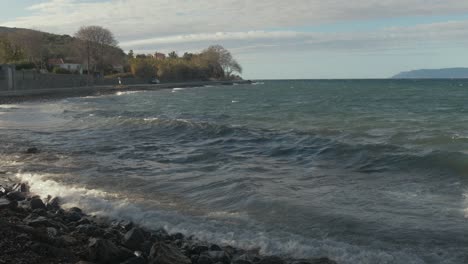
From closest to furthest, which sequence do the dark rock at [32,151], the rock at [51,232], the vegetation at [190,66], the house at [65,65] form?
the rock at [51,232] → the dark rock at [32,151] → the house at [65,65] → the vegetation at [190,66]

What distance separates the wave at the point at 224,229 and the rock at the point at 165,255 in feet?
4.07

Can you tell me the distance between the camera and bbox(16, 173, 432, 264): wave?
26.1ft

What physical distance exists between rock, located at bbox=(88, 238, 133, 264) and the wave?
166 cm

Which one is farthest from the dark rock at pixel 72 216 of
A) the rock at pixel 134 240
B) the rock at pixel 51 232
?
the rock at pixel 134 240

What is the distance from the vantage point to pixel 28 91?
6669cm

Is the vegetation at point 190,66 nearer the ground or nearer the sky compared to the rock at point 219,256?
nearer the sky

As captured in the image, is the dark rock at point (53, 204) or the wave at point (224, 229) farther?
the dark rock at point (53, 204)

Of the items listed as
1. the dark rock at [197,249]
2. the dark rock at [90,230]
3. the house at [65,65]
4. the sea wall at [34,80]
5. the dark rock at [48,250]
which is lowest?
the dark rock at [197,249]

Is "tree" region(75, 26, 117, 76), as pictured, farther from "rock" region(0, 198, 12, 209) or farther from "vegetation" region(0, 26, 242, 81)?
Answer: "rock" region(0, 198, 12, 209)

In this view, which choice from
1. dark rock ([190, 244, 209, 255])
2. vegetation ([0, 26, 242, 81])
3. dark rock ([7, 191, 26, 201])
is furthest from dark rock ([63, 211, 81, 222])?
vegetation ([0, 26, 242, 81])

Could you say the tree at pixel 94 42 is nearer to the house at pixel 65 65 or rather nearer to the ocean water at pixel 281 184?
the house at pixel 65 65

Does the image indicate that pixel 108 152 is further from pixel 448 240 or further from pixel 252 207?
pixel 448 240

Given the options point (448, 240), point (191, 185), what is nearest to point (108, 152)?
point (191, 185)

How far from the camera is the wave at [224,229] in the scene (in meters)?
7.96
